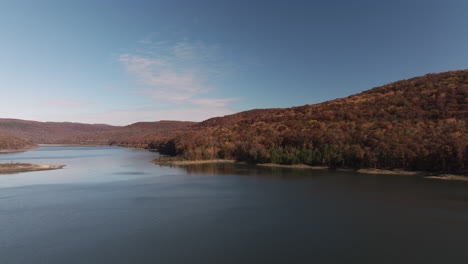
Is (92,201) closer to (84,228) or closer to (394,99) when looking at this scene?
(84,228)

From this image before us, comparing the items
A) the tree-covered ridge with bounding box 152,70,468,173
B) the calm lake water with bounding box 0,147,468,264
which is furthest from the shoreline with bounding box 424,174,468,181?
the calm lake water with bounding box 0,147,468,264

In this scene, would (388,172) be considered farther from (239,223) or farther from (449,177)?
(239,223)

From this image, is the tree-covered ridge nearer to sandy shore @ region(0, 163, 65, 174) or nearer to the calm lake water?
the calm lake water

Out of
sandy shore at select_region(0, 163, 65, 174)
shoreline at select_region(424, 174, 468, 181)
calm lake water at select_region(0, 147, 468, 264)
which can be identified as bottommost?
calm lake water at select_region(0, 147, 468, 264)

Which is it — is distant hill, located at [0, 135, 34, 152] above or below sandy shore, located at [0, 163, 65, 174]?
above

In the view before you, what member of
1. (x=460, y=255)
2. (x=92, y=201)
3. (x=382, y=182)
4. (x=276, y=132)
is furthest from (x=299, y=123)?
(x=460, y=255)

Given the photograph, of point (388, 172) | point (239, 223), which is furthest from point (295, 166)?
point (239, 223)
